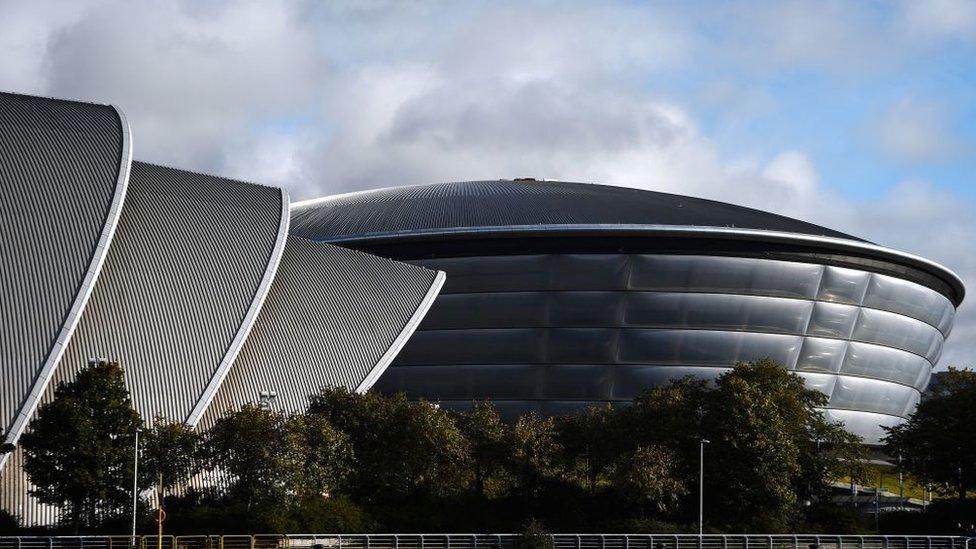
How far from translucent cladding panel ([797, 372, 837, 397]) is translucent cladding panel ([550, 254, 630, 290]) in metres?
15.7

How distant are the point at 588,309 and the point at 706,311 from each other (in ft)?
28.0

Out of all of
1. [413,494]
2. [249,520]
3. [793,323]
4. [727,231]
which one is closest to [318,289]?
[413,494]

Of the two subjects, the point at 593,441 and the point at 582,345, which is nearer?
the point at 593,441

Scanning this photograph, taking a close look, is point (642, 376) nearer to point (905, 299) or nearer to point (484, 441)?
point (905, 299)

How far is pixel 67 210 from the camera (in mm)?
66375

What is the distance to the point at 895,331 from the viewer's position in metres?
105

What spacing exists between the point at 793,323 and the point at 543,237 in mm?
19820

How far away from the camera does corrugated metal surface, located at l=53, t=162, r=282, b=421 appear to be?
6662 centimetres

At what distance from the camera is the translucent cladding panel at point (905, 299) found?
103 meters

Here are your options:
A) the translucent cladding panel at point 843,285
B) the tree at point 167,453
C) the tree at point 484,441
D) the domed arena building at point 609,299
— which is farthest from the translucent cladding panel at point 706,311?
the tree at point 167,453

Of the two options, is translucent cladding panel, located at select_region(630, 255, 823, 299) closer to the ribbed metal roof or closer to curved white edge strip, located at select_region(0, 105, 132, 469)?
the ribbed metal roof

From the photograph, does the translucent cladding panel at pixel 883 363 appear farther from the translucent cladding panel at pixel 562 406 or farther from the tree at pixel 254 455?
the tree at pixel 254 455

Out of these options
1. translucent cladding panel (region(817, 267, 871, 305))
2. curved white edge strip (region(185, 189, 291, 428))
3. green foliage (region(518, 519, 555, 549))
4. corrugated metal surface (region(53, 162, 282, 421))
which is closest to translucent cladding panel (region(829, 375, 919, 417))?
translucent cladding panel (region(817, 267, 871, 305))

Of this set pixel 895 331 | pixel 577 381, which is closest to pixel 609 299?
pixel 577 381
